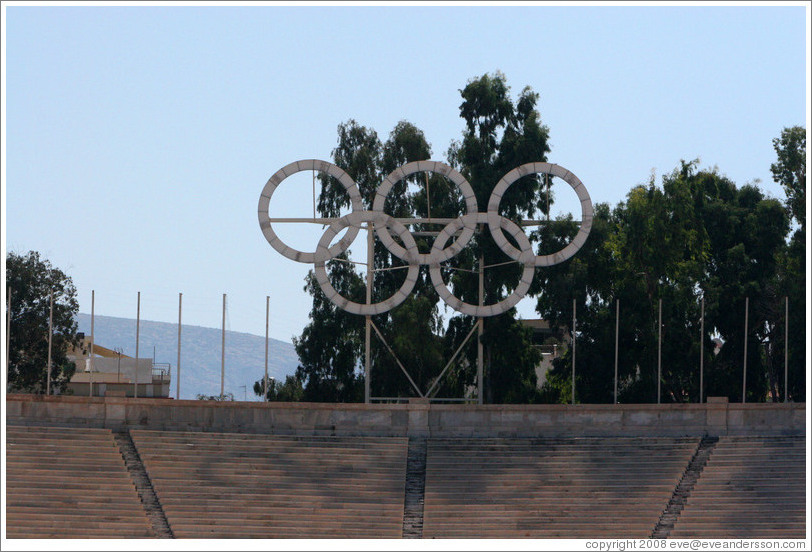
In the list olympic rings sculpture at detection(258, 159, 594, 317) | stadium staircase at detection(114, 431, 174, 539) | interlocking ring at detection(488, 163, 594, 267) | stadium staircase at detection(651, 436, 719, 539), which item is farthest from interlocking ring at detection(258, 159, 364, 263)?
stadium staircase at detection(651, 436, 719, 539)

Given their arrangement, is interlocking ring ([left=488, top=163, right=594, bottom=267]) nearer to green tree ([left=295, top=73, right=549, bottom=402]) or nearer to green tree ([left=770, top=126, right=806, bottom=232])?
green tree ([left=295, top=73, right=549, bottom=402])

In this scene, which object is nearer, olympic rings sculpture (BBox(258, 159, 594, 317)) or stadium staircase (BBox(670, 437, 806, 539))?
stadium staircase (BBox(670, 437, 806, 539))

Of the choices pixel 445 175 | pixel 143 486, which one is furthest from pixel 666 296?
pixel 143 486

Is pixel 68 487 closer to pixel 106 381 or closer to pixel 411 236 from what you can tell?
pixel 411 236

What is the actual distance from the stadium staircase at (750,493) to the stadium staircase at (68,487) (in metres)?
16.1

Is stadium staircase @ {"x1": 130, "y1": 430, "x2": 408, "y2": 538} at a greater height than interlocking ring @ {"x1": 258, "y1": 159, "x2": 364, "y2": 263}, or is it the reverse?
interlocking ring @ {"x1": 258, "y1": 159, "x2": 364, "y2": 263}

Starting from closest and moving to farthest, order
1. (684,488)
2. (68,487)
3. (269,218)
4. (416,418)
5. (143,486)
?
(68,487) → (143,486) → (684,488) → (416,418) → (269,218)

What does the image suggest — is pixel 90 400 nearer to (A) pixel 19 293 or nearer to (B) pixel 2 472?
(B) pixel 2 472

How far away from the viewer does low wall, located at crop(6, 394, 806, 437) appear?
4672 cm

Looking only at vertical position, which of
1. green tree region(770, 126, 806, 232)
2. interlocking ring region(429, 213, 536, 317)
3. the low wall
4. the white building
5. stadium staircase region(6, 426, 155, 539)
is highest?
green tree region(770, 126, 806, 232)

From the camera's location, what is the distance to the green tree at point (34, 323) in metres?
62.5

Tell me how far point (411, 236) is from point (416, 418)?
668 centimetres

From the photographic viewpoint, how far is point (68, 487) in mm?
41188

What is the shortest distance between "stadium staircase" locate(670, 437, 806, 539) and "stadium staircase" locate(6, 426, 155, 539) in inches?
633
